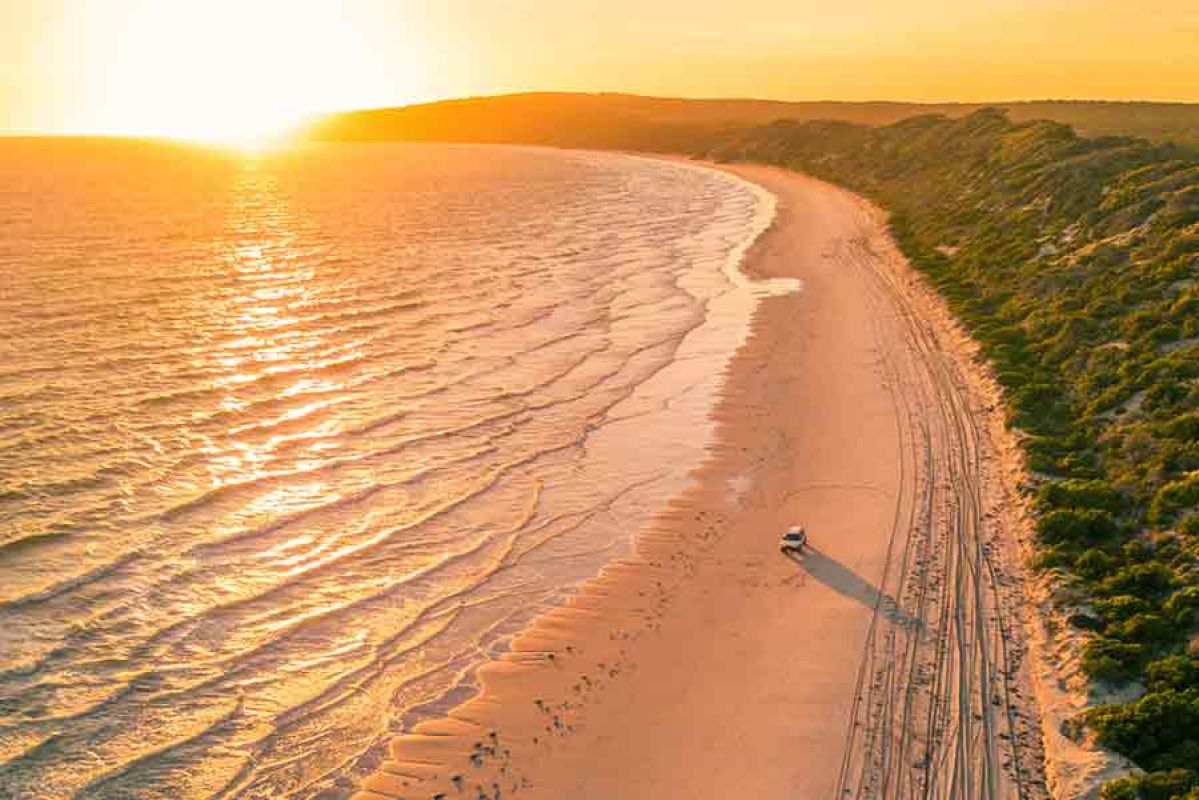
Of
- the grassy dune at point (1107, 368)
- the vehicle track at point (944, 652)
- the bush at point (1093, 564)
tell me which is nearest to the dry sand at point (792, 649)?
the vehicle track at point (944, 652)

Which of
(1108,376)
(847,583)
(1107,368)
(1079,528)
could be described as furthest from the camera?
(1107,368)

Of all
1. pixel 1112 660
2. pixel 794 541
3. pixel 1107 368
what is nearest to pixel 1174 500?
pixel 1112 660

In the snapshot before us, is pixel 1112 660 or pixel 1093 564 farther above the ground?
pixel 1093 564

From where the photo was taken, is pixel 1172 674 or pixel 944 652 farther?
pixel 944 652

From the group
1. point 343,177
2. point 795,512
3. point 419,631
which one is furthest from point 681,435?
point 343,177

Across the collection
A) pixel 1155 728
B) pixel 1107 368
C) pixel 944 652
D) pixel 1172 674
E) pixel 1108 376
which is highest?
pixel 1107 368

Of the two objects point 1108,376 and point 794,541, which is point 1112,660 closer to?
point 794,541

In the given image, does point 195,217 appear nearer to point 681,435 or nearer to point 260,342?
point 260,342
